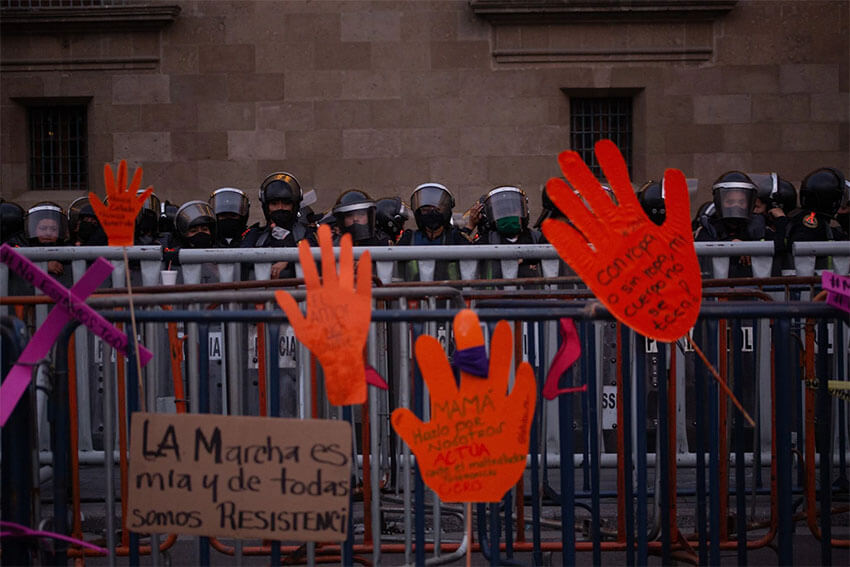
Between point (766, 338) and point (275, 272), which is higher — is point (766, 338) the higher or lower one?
the lower one

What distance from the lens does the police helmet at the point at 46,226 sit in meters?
9.45

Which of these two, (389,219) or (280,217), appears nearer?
(280,217)

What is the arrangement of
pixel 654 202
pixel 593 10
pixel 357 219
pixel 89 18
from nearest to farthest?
pixel 357 219 < pixel 654 202 < pixel 593 10 < pixel 89 18

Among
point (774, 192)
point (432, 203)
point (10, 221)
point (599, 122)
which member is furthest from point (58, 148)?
point (774, 192)

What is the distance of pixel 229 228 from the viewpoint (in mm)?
10062

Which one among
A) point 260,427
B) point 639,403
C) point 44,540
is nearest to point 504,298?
point 639,403

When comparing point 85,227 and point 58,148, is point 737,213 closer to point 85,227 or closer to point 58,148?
point 85,227

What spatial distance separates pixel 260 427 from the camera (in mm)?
3240

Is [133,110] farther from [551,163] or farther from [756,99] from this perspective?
[756,99]

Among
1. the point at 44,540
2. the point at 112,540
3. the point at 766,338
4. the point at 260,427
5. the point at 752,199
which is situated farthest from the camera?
the point at 752,199

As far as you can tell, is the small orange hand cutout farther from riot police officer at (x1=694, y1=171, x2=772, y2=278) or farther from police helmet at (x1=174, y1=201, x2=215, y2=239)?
riot police officer at (x1=694, y1=171, x2=772, y2=278)

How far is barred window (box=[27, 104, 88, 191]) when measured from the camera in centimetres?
1468

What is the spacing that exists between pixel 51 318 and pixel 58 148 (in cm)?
1230

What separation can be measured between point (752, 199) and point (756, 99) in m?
5.42
